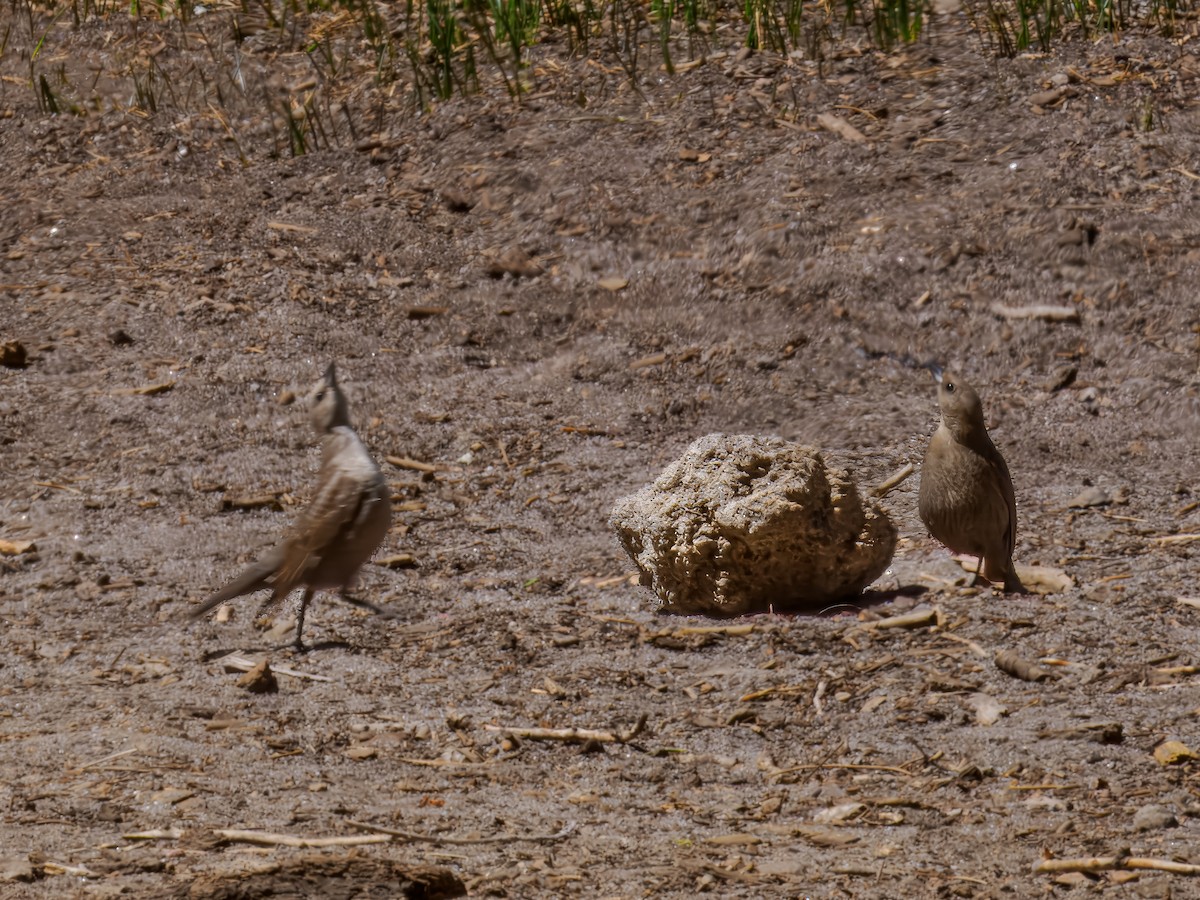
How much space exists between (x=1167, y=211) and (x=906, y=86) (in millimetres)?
1614

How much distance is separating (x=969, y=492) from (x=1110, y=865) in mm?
1761

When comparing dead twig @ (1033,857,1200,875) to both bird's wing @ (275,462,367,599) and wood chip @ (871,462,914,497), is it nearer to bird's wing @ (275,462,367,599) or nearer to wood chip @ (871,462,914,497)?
bird's wing @ (275,462,367,599)

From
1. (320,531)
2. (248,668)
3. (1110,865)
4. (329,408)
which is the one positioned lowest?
(248,668)

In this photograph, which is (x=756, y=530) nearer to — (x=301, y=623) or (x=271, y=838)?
(x=301, y=623)

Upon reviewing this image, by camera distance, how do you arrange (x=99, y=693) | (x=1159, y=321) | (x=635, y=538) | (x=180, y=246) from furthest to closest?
(x=180, y=246) < (x=1159, y=321) < (x=635, y=538) < (x=99, y=693)

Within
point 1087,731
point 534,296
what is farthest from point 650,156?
point 1087,731

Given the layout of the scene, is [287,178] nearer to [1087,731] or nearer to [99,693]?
[99,693]

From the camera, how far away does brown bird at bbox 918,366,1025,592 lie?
4500 millimetres

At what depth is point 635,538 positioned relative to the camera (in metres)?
4.68

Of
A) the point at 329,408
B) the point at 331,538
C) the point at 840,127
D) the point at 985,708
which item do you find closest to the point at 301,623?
the point at 331,538

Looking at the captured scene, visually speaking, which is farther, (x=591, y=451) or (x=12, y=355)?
(x=12, y=355)

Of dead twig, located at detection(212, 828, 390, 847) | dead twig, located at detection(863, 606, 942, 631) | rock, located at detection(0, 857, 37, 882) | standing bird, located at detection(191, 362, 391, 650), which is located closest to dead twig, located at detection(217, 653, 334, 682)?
standing bird, located at detection(191, 362, 391, 650)

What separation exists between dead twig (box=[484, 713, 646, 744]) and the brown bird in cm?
126

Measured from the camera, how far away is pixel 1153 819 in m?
3.06
